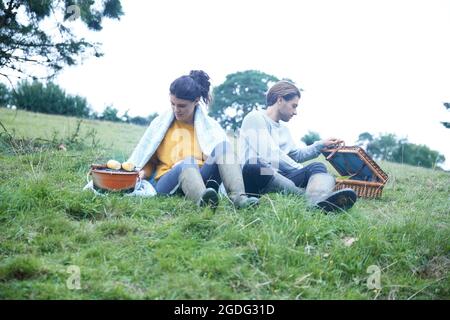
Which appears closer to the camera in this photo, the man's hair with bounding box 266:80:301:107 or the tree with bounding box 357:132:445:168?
the man's hair with bounding box 266:80:301:107

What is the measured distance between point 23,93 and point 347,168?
15.7m

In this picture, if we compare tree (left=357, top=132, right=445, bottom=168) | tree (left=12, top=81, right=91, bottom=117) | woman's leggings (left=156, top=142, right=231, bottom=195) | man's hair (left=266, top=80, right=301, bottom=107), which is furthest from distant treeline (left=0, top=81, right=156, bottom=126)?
tree (left=357, top=132, right=445, bottom=168)

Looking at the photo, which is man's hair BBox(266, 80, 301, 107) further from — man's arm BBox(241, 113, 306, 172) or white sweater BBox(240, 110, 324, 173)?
man's arm BBox(241, 113, 306, 172)

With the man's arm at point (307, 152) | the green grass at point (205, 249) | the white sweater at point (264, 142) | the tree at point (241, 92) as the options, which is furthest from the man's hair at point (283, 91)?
the tree at point (241, 92)

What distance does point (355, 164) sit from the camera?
157 inches

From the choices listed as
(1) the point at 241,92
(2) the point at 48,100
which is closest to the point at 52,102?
(2) the point at 48,100

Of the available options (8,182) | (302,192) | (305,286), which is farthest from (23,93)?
(305,286)

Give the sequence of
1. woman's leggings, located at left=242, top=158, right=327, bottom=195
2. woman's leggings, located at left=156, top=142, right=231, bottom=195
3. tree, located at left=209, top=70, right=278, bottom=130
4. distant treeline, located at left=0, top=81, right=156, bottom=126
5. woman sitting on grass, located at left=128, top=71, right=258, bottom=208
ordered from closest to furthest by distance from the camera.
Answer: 1. woman sitting on grass, located at left=128, top=71, right=258, bottom=208
2. woman's leggings, located at left=156, top=142, right=231, bottom=195
3. woman's leggings, located at left=242, top=158, right=327, bottom=195
4. distant treeline, located at left=0, top=81, right=156, bottom=126
5. tree, located at left=209, top=70, right=278, bottom=130

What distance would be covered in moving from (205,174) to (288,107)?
3.82ft

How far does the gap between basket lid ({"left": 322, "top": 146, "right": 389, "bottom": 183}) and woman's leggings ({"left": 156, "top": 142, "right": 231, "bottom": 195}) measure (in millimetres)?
1235

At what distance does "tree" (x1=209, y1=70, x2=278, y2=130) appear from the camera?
74.0 ft

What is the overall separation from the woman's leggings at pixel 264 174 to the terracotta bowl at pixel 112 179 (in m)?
0.88

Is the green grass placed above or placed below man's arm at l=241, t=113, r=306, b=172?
below
